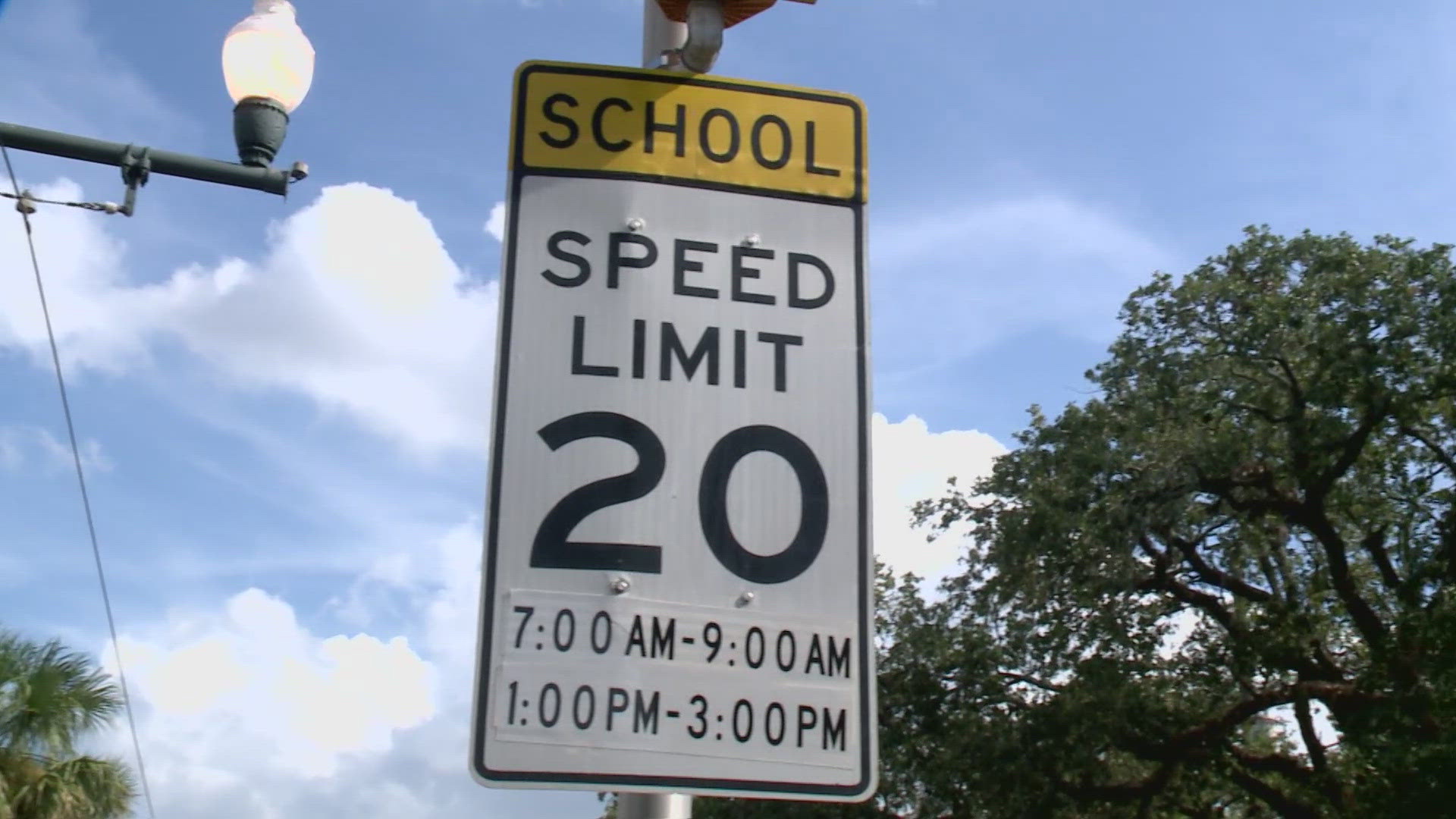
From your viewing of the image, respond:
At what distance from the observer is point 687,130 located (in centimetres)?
253

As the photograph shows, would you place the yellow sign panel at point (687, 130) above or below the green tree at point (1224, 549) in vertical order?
below

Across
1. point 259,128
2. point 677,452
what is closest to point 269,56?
point 259,128

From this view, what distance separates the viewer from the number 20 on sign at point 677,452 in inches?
81.6

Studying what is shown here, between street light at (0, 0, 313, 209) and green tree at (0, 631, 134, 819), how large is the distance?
921cm

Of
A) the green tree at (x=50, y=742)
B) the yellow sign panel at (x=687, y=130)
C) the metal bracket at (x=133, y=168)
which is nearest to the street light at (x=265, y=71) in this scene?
the metal bracket at (x=133, y=168)

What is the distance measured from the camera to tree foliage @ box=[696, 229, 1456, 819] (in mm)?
17344

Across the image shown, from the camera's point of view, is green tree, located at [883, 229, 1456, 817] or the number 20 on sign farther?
green tree, located at [883, 229, 1456, 817]

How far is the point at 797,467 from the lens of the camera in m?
2.25

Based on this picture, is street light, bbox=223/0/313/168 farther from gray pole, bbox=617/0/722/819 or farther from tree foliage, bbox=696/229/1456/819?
tree foliage, bbox=696/229/1456/819

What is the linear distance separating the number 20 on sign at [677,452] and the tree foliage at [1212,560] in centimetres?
1508

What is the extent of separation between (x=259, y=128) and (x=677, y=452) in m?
3.32

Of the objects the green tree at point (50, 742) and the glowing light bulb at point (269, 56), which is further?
the green tree at point (50, 742)

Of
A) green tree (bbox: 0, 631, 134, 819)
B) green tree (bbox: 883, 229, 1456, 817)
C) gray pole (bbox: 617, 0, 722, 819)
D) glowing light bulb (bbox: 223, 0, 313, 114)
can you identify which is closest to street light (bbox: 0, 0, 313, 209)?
glowing light bulb (bbox: 223, 0, 313, 114)

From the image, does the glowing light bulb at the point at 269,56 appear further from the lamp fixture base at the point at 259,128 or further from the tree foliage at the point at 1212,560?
the tree foliage at the point at 1212,560
